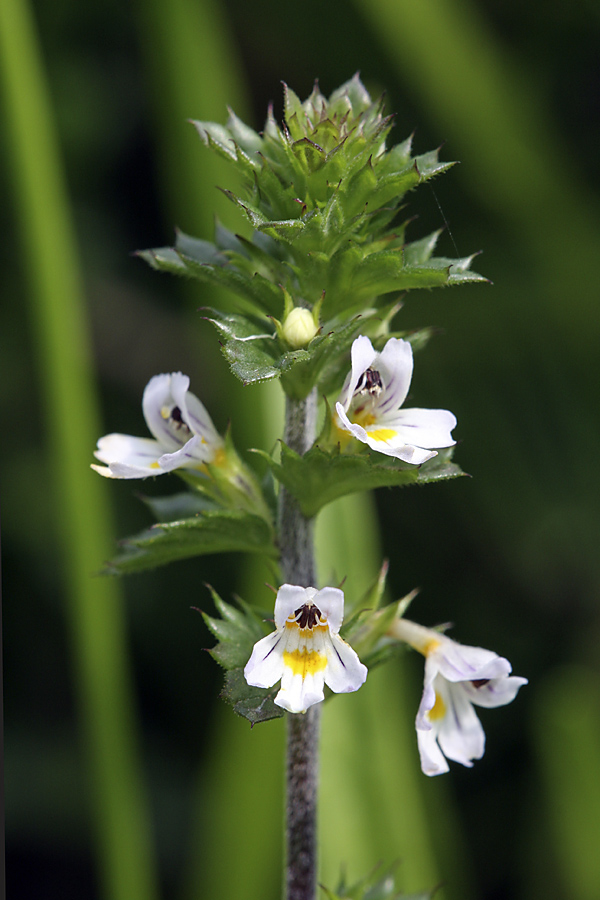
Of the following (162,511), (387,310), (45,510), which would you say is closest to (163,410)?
(162,511)

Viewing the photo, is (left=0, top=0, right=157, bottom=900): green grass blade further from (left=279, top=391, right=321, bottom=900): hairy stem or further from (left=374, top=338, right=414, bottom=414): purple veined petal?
(left=374, top=338, right=414, bottom=414): purple veined petal

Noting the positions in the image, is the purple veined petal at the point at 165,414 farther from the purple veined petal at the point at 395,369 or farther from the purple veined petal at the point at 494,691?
the purple veined petal at the point at 494,691

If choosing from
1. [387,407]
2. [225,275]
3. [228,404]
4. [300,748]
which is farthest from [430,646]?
[228,404]

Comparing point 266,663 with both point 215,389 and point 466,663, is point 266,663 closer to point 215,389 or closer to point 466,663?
point 466,663

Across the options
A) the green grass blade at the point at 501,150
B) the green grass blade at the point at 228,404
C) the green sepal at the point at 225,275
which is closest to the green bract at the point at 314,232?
the green sepal at the point at 225,275

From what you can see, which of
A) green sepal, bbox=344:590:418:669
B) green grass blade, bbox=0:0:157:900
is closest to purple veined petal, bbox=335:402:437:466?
green sepal, bbox=344:590:418:669
